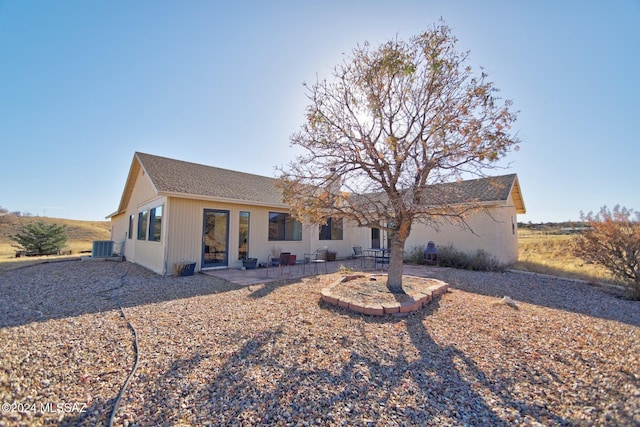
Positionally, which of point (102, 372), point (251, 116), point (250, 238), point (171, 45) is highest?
point (171, 45)

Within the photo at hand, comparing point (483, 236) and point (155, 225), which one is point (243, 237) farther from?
point (483, 236)

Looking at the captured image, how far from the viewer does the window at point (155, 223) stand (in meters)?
9.09

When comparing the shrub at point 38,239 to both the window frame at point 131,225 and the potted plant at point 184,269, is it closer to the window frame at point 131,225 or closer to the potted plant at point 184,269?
the window frame at point 131,225

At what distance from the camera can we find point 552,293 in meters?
6.51

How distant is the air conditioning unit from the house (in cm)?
71

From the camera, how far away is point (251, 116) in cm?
905

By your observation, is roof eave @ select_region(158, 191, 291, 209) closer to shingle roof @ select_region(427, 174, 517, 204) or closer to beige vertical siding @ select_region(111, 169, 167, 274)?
beige vertical siding @ select_region(111, 169, 167, 274)

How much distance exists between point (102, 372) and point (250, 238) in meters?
7.56

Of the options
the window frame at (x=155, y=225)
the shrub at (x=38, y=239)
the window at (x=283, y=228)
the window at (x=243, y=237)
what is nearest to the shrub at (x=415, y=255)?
the window at (x=283, y=228)

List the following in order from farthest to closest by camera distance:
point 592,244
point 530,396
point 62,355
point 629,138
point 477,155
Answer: point 629,138
point 592,244
point 477,155
point 62,355
point 530,396

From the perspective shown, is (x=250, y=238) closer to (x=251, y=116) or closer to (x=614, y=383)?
(x=251, y=116)

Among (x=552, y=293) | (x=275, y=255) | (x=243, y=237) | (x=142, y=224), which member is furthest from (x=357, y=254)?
(x=142, y=224)

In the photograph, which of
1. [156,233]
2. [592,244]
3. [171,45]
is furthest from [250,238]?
[592,244]

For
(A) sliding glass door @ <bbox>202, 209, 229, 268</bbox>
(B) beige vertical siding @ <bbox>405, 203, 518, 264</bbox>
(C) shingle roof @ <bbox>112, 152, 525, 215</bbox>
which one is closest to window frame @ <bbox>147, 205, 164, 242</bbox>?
(C) shingle roof @ <bbox>112, 152, 525, 215</bbox>
